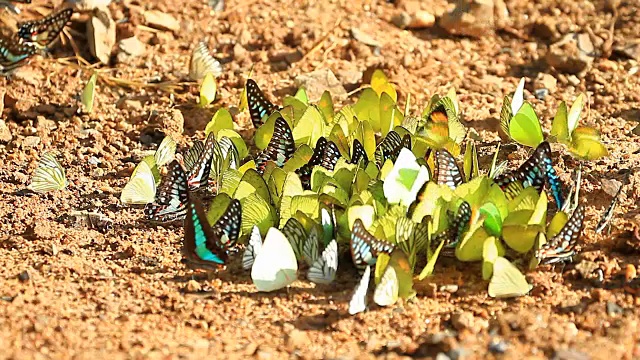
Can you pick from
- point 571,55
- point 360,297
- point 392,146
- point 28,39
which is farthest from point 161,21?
point 360,297

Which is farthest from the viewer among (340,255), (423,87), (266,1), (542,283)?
(266,1)

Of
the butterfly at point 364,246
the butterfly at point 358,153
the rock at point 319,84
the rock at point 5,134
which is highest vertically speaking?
the rock at point 319,84

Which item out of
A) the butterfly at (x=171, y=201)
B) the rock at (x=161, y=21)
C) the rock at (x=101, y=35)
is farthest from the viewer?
the rock at (x=161, y=21)

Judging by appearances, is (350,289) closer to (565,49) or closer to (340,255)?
(340,255)

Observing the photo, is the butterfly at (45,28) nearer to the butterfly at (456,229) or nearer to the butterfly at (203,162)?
the butterfly at (203,162)

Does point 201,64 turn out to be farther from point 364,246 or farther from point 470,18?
point 364,246

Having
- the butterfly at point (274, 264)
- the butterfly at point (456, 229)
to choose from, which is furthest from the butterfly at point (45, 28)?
the butterfly at point (456, 229)

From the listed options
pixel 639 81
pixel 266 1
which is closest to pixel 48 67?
pixel 266 1
